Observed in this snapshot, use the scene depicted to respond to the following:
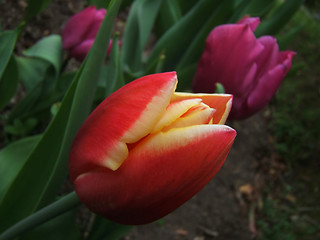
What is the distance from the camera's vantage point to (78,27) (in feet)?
3.11

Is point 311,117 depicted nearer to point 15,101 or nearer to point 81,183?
point 15,101

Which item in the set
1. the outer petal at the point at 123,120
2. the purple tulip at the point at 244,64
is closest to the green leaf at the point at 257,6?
the purple tulip at the point at 244,64

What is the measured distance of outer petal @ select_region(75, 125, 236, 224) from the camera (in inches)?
15.6

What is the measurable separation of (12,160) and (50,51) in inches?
11.0

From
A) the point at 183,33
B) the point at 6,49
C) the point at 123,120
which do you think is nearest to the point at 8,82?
the point at 6,49

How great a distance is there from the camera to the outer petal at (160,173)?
396 mm

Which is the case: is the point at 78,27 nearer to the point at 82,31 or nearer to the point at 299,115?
the point at 82,31

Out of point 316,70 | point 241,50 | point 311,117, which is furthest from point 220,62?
point 316,70

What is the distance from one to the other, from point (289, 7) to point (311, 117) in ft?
5.06

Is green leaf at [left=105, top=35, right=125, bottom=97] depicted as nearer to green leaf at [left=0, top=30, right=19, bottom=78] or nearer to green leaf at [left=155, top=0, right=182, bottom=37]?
green leaf at [left=0, top=30, right=19, bottom=78]

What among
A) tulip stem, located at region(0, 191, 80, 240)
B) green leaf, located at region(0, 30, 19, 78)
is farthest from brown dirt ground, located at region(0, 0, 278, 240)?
tulip stem, located at region(0, 191, 80, 240)

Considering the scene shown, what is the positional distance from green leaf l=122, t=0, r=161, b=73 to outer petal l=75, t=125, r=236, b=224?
76 centimetres

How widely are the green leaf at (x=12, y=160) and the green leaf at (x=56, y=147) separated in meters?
0.12

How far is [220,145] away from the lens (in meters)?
0.40
